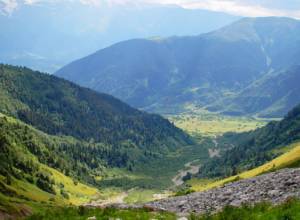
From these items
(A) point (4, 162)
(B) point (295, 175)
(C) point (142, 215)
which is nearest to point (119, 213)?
(C) point (142, 215)

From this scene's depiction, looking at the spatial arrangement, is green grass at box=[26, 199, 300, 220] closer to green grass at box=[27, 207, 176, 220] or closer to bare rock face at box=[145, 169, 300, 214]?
green grass at box=[27, 207, 176, 220]

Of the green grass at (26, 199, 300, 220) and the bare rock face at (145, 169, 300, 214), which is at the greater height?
the bare rock face at (145, 169, 300, 214)

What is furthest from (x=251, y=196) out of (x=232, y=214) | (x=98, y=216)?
(x=98, y=216)

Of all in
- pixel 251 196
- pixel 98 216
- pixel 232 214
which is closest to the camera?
pixel 232 214

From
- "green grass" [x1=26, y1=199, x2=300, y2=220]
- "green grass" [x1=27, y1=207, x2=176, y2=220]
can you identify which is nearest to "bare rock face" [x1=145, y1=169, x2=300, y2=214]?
"green grass" [x1=26, y1=199, x2=300, y2=220]

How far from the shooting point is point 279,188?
45.8 m

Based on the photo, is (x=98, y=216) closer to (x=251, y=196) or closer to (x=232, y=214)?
(x=232, y=214)

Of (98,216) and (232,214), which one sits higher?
(98,216)

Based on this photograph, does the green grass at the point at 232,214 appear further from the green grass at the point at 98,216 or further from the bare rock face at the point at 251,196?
the bare rock face at the point at 251,196

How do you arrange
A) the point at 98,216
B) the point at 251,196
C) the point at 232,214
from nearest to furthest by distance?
the point at 232,214, the point at 98,216, the point at 251,196

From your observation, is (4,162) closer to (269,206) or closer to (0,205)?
(0,205)

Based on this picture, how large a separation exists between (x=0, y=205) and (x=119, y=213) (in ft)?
161

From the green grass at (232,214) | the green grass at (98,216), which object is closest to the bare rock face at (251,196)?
the green grass at (232,214)

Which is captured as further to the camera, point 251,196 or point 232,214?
point 251,196
